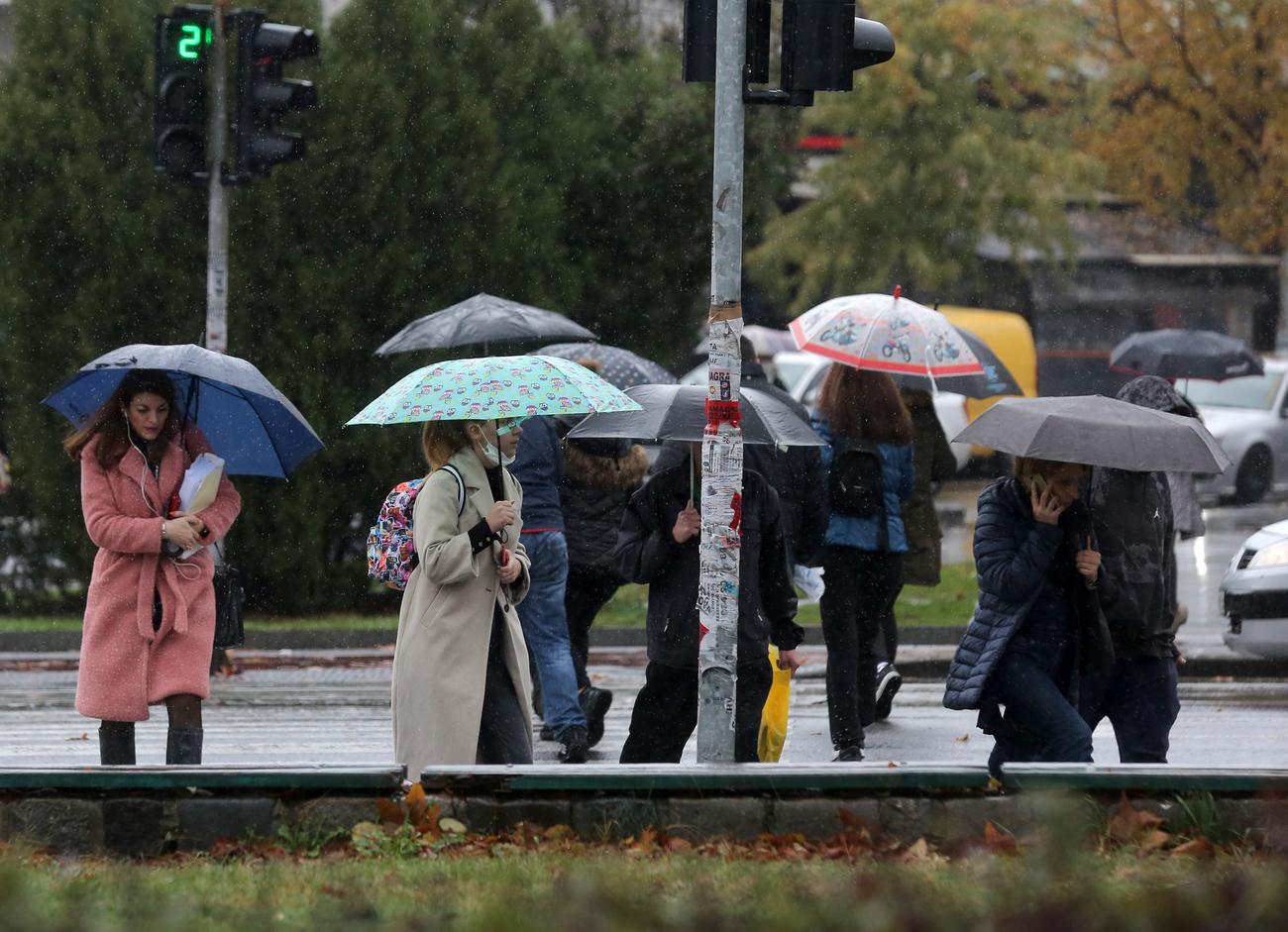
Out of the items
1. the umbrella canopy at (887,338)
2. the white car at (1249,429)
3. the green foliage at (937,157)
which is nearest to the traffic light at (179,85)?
the umbrella canopy at (887,338)

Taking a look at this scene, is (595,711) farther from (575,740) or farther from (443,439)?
(443,439)

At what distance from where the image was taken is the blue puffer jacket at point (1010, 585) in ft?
23.4

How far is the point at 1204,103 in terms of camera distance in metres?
35.9

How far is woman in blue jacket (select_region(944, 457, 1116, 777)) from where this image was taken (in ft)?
23.4

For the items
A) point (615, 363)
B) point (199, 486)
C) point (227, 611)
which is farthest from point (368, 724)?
point (199, 486)

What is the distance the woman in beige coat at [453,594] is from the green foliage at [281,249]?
Result: 796 cm

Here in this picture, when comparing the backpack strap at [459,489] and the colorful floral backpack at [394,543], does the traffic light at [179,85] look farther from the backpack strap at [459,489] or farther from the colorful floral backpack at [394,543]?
the backpack strap at [459,489]

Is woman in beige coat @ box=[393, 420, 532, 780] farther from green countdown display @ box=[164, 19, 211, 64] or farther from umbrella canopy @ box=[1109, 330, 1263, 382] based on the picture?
umbrella canopy @ box=[1109, 330, 1263, 382]

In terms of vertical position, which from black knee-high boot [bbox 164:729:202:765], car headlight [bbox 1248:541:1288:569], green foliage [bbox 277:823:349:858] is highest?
car headlight [bbox 1248:541:1288:569]

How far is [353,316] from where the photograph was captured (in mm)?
15469

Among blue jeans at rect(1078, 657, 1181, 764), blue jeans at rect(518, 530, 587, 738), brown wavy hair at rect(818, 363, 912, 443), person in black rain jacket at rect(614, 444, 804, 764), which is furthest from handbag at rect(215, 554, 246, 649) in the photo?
blue jeans at rect(1078, 657, 1181, 764)

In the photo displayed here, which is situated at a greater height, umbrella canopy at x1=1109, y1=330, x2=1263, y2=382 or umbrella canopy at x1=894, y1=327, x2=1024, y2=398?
umbrella canopy at x1=1109, y1=330, x2=1263, y2=382

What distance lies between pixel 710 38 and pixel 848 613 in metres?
3.10

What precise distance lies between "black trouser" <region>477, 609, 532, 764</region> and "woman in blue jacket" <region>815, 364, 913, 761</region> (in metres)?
2.30
